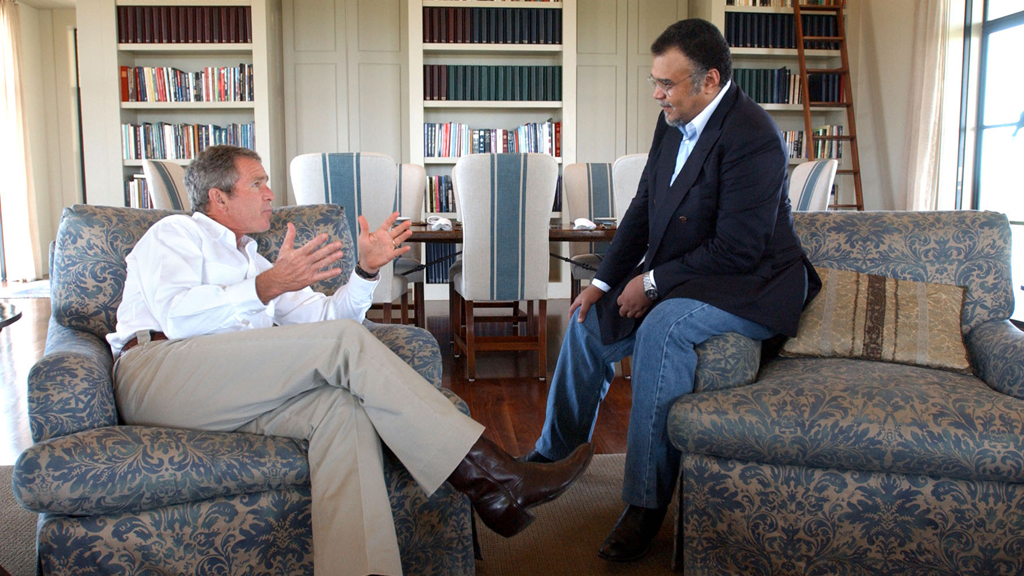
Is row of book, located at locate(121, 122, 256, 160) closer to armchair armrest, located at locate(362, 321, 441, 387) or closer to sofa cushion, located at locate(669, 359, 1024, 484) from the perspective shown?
armchair armrest, located at locate(362, 321, 441, 387)

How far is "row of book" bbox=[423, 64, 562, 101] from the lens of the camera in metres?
5.55

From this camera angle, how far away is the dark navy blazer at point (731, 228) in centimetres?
181

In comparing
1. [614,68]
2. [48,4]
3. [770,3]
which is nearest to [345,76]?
[614,68]

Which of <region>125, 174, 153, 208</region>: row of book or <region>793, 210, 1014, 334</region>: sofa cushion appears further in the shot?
<region>125, 174, 153, 208</region>: row of book

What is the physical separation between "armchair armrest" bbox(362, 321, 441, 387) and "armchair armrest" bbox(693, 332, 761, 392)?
60cm

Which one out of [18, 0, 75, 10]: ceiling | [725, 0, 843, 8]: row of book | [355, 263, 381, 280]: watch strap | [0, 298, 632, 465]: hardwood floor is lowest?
[0, 298, 632, 465]: hardwood floor

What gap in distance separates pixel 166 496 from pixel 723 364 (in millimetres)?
1182

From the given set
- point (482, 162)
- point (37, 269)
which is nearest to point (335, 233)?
point (482, 162)

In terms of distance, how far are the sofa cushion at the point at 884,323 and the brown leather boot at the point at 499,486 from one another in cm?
84

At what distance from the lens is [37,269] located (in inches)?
281

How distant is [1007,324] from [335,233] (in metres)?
1.80

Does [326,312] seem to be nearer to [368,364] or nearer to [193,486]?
[368,364]

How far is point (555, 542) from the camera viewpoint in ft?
6.00

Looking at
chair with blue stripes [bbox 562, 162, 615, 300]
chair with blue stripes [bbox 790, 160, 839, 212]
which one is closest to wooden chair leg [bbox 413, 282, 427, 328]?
chair with blue stripes [bbox 562, 162, 615, 300]
